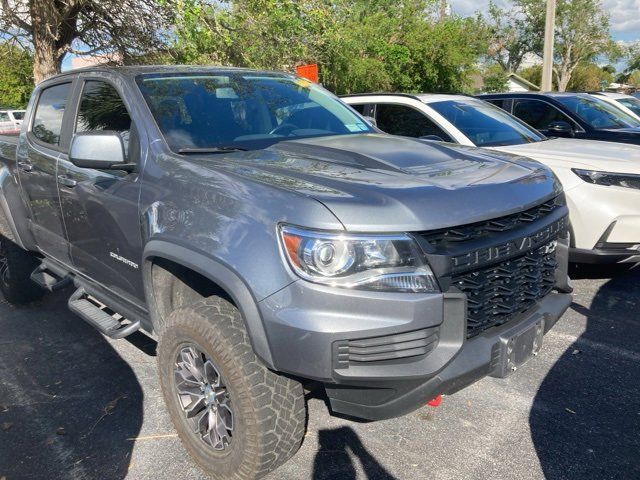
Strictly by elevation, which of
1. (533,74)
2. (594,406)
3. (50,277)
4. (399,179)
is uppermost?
(399,179)

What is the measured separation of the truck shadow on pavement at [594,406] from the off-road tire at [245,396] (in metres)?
1.29

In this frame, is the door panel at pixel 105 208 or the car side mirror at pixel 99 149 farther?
the door panel at pixel 105 208

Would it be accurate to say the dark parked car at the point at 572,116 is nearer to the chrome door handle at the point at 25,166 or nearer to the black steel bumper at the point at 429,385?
the black steel bumper at the point at 429,385

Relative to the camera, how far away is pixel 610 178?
4672 millimetres

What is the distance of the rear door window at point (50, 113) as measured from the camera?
160 inches

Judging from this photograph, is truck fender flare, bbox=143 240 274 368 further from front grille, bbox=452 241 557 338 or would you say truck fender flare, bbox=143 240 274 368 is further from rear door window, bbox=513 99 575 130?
rear door window, bbox=513 99 575 130

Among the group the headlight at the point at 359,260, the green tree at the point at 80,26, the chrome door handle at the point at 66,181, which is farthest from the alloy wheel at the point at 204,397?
the green tree at the point at 80,26

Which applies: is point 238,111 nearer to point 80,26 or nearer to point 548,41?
point 80,26

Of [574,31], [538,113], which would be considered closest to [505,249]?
[538,113]

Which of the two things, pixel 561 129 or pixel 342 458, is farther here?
pixel 561 129

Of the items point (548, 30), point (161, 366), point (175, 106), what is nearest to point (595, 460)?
point (161, 366)

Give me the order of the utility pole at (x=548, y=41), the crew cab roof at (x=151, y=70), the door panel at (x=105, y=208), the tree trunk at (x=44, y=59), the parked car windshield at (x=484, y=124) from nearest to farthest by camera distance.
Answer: the door panel at (x=105, y=208), the crew cab roof at (x=151, y=70), the parked car windshield at (x=484, y=124), the tree trunk at (x=44, y=59), the utility pole at (x=548, y=41)

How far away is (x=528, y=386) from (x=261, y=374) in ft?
6.32

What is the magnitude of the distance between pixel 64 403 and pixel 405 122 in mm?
4422
